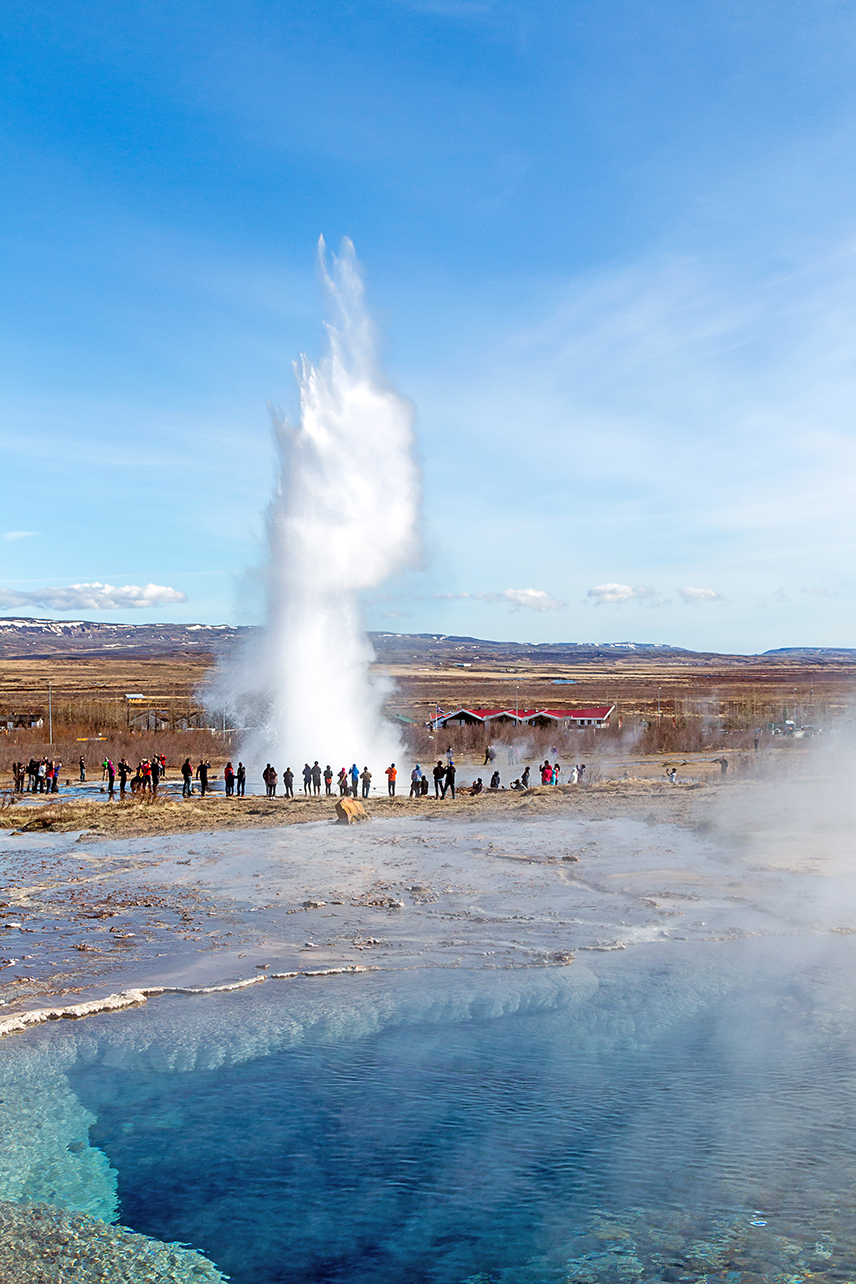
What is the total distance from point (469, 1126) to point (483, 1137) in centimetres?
21

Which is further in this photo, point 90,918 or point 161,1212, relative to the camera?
point 90,918

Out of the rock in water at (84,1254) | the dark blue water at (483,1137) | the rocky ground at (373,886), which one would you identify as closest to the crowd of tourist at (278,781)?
the rocky ground at (373,886)

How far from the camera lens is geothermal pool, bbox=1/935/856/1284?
698 cm

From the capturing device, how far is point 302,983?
12.4m

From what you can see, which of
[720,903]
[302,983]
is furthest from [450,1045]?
[720,903]

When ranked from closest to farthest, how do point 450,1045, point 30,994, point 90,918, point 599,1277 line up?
point 599,1277, point 450,1045, point 30,994, point 90,918

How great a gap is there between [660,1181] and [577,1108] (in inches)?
50.4

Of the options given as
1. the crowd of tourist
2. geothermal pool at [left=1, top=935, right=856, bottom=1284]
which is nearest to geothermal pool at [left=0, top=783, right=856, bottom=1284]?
geothermal pool at [left=1, top=935, right=856, bottom=1284]

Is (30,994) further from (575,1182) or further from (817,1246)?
(817,1246)

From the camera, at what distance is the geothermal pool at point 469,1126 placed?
22.9 feet

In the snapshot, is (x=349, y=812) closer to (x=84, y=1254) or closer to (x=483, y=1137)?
(x=483, y=1137)

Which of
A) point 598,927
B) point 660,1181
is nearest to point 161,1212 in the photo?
point 660,1181

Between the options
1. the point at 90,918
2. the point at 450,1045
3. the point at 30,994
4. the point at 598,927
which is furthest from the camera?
the point at 90,918

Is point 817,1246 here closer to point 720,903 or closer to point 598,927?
point 598,927
